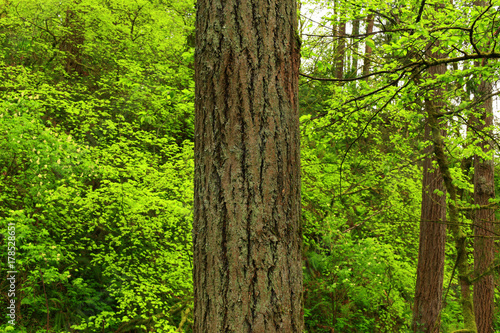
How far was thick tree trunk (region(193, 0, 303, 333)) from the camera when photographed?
4.01ft

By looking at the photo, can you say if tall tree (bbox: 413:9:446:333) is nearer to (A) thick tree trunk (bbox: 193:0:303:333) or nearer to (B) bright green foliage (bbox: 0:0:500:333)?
(B) bright green foliage (bbox: 0:0:500:333)

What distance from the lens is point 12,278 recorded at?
453 cm

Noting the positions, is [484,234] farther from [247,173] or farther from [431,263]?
[247,173]

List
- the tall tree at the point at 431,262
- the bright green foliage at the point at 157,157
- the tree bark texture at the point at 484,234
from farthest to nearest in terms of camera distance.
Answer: the tree bark texture at the point at 484,234
the tall tree at the point at 431,262
the bright green foliage at the point at 157,157

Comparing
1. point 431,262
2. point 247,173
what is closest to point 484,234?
point 431,262

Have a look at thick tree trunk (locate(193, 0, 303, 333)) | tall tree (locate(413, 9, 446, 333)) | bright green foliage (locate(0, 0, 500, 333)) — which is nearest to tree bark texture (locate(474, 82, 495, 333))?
bright green foliage (locate(0, 0, 500, 333))

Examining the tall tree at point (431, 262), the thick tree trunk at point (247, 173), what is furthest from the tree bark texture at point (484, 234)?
the thick tree trunk at point (247, 173)

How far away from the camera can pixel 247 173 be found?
126cm

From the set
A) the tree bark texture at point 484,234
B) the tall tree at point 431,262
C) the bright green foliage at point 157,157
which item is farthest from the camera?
the tree bark texture at point 484,234

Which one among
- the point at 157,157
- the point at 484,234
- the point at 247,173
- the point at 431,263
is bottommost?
the point at 431,263

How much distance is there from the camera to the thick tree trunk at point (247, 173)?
122 centimetres

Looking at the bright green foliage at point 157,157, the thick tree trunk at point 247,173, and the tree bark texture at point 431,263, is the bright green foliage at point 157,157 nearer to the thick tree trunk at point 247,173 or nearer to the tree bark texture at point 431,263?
the tree bark texture at point 431,263

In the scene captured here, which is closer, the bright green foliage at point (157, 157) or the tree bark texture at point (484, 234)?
the bright green foliage at point (157, 157)

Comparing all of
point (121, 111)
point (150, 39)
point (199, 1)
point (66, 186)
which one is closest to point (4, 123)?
point (66, 186)
